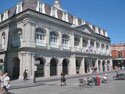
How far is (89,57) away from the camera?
48781 millimetres

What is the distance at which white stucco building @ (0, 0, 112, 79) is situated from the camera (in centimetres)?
3278

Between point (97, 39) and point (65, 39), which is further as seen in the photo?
point (97, 39)

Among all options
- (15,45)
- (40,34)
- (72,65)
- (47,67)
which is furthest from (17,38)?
(72,65)

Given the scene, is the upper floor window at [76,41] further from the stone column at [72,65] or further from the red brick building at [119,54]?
the red brick building at [119,54]

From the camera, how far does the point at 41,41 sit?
35344 mm

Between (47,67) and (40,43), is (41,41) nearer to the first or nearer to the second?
(40,43)

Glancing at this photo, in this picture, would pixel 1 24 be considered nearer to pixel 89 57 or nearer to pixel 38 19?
pixel 38 19

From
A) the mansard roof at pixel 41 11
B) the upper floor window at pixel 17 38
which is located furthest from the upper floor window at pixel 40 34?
the mansard roof at pixel 41 11

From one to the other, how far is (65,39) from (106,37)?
23114 mm

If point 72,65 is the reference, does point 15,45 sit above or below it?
above

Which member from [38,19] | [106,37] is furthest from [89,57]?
[38,19]

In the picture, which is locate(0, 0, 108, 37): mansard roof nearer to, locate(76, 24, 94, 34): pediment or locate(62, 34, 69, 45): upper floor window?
locate(76, 24, 94, 34): pediment

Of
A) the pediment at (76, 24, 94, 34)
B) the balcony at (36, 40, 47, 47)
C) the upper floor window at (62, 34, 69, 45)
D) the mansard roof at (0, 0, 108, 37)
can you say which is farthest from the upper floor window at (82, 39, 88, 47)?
the balcony at (36, 40, 47, 47)

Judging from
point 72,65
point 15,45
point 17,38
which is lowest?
point 72,65
